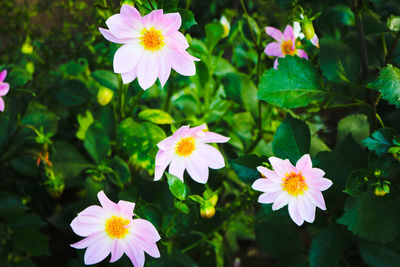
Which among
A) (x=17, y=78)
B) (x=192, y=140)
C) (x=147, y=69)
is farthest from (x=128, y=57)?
(x=17, y=78)

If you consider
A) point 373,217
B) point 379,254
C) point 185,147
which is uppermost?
point 185,147

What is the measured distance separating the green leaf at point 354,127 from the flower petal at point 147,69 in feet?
1.77

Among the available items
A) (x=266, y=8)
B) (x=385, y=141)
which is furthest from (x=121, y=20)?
(x=266, y=8)

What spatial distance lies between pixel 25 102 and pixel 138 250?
0.59 m

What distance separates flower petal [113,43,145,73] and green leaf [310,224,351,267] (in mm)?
523

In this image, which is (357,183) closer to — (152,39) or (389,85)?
(389,85)

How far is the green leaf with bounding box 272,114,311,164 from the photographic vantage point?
2.64ft

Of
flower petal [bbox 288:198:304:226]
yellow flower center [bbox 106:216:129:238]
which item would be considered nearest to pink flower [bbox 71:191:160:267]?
yellow flower center [bbox 106:216:129:238]

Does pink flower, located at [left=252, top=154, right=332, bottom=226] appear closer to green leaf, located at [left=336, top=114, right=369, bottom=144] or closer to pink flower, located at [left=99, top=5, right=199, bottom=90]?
pink flower, located at [left=99, top=5, right=199, bottom=90]

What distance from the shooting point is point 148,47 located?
27.6 inches

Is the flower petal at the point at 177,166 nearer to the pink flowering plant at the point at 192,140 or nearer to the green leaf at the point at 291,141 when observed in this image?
the pink flowering plant at the point at 192,140

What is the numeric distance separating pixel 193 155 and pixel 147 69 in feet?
0.57

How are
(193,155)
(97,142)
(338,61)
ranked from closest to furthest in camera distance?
(193,155) → (338,61) → (97,142)

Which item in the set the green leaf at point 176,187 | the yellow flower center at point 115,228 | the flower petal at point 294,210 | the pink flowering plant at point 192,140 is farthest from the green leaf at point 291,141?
the yellow flower center at point 115,228
